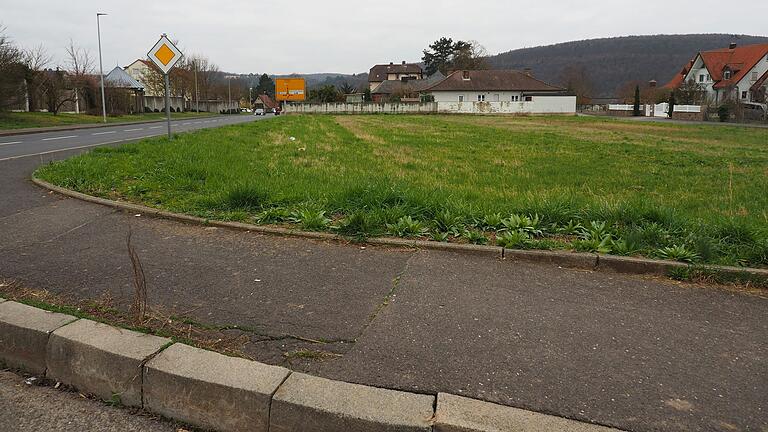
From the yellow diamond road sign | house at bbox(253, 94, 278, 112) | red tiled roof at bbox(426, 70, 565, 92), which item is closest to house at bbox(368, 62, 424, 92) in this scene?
house at bbox(253, 94, 278, 112)

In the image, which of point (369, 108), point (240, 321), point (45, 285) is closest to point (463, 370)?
point (240, 321)

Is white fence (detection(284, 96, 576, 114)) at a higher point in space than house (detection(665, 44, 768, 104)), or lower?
lower

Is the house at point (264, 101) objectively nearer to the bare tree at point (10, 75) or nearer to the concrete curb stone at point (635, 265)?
the bare tree at point (10, 75)

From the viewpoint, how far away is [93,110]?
52.0m

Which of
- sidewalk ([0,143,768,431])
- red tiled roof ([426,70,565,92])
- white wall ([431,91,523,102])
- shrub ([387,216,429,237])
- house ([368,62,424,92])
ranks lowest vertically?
sidewalk ([0,143,768,431])

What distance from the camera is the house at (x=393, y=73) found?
130875mm

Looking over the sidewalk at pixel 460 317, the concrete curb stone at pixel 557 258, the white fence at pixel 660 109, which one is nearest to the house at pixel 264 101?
the white fence at pixel 660 109

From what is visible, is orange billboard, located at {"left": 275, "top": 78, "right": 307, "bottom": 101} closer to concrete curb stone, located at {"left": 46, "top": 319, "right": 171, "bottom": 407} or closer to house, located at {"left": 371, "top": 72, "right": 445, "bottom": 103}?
house, located at {"left": 371, "top": 72, "right": 445, "bottom": 103}

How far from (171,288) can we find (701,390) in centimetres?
383

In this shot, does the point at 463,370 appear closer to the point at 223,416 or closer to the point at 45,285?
the point at 223,416

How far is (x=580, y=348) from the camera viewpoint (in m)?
3.38

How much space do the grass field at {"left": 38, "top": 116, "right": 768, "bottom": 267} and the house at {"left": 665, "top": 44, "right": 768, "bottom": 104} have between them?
70887 mm

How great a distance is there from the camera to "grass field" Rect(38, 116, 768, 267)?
5.73m

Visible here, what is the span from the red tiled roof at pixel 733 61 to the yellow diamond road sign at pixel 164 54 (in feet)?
274
